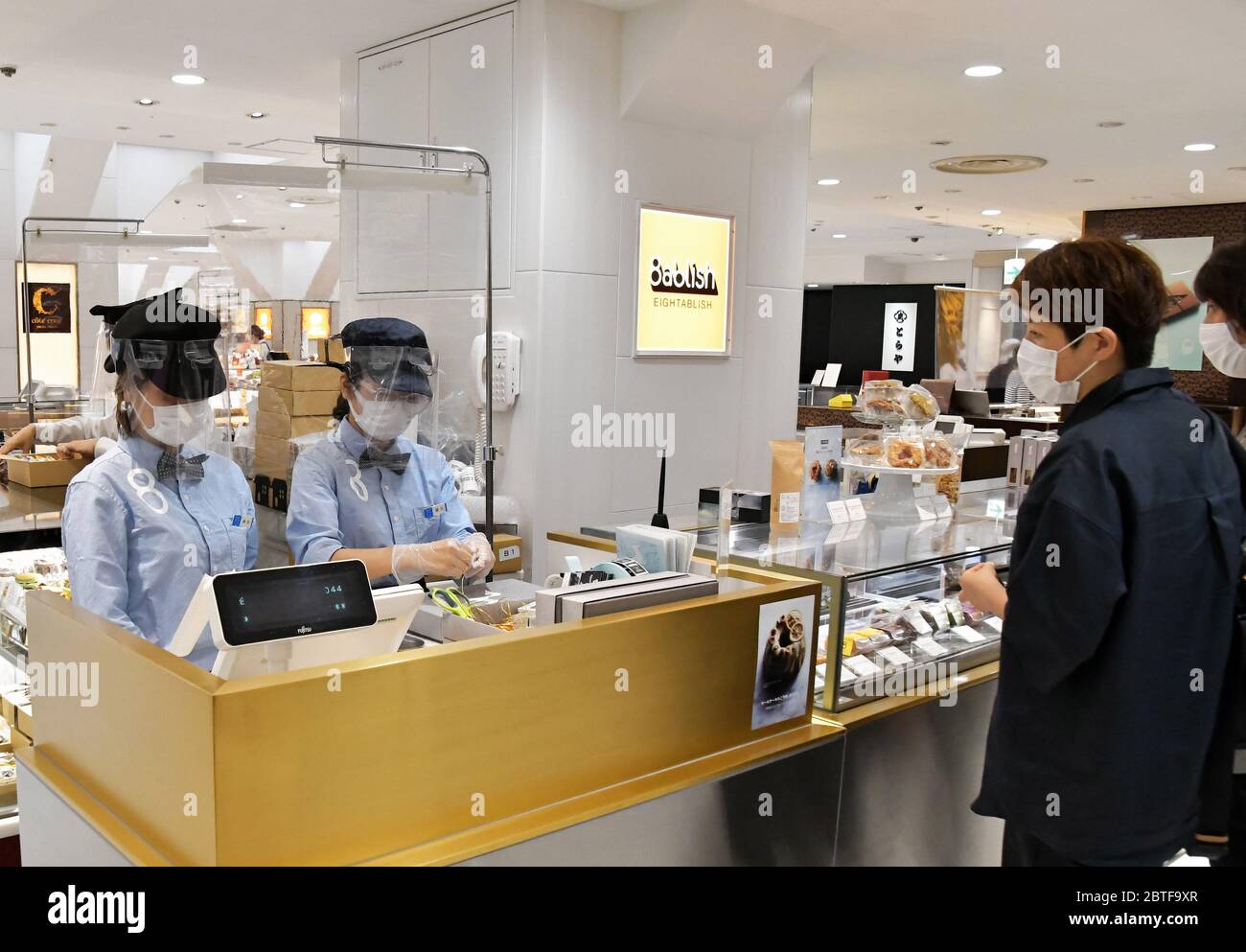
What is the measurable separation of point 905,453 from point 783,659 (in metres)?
1.24

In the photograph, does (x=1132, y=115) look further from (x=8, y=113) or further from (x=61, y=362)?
(x=8, y=113)

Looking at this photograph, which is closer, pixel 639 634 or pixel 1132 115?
pixel 639 634

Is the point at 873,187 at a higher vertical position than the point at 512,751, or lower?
higher

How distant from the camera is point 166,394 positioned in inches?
96.3

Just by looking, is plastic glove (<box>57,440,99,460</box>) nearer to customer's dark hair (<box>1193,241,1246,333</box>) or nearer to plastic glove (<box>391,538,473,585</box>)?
plastic glove (<box>391,538,473,585</box>)

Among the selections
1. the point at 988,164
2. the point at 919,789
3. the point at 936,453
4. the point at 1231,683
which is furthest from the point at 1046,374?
the point at 988,164

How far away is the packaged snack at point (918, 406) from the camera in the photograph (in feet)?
11.8

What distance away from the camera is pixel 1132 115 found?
7.11 metres

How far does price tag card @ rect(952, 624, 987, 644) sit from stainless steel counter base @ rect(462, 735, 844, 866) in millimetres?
822

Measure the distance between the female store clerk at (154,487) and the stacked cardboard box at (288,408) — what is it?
1.05m
